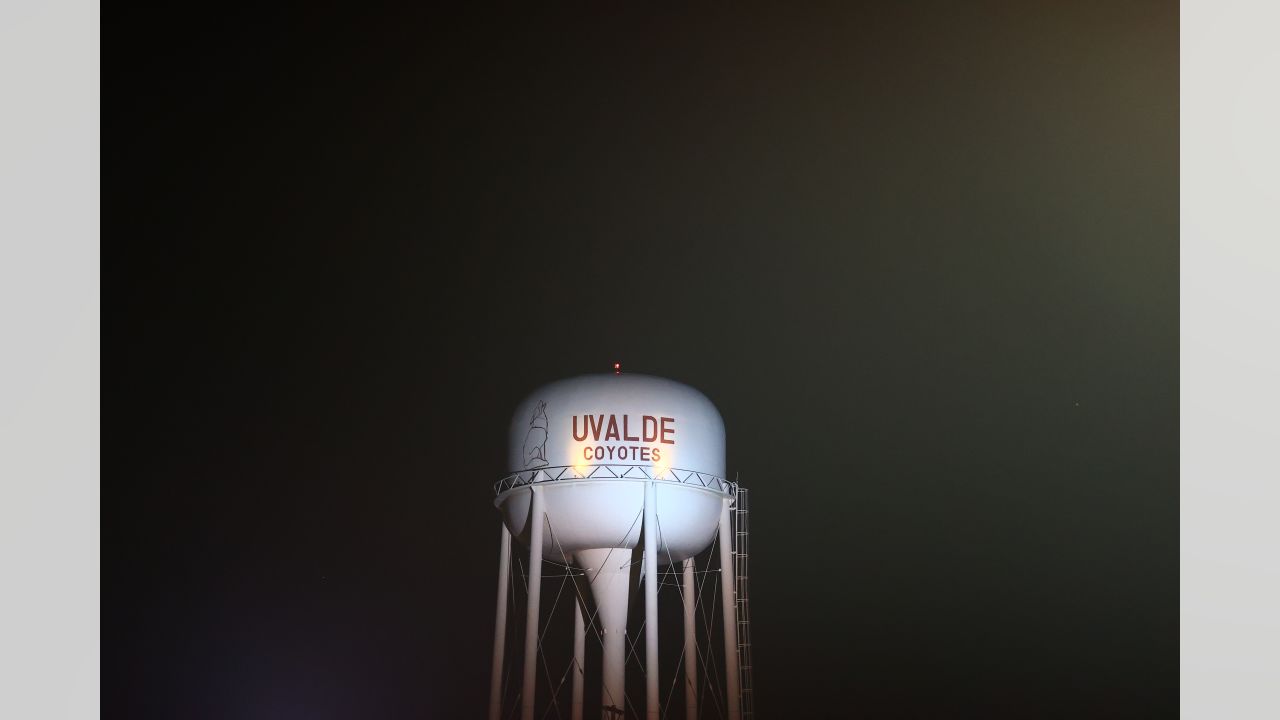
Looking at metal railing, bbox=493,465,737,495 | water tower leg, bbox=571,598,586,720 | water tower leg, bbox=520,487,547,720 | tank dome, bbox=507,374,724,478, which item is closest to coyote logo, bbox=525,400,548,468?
tank dome, bbox=507,374,724,478

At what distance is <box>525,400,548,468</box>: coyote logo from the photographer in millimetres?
21109

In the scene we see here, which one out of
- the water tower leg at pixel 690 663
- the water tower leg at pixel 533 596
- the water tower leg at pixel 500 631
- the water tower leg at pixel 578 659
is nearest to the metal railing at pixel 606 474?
the water tower leg at pixel 533 596

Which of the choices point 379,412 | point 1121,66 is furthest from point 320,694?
point 1121,66

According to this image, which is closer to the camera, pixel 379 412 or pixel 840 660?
pixel 840 660

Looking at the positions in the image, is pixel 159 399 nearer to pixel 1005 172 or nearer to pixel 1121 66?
pixel 1005 172

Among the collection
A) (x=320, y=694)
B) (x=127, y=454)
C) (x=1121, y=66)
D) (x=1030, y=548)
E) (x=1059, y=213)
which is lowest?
(x=320, y=694)

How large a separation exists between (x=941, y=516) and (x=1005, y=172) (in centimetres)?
763

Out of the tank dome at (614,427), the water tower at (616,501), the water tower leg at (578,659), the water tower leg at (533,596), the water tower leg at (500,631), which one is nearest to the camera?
the water tower leg at (533,596)

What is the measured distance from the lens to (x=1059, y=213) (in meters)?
26.0

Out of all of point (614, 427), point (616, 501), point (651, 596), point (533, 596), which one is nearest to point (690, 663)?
point (651, 596)

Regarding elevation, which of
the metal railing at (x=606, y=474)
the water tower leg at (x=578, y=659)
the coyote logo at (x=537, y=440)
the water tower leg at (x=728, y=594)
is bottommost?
the water tower leg at (x=578, y=659)

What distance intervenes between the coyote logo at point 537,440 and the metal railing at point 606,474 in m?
0.15

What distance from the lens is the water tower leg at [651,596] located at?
20031mm

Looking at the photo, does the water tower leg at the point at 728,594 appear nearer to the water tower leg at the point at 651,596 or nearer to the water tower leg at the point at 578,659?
the water tower leg at the point at 651,596
